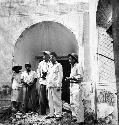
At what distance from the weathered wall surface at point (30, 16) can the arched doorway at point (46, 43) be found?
553 millimetres

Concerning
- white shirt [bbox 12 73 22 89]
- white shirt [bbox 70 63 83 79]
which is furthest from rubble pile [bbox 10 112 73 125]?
white shirt [bbox 70 63 83 79]

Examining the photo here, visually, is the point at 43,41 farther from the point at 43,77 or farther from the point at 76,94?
the point at 76,94

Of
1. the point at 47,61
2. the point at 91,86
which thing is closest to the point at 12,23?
the point at 47,61

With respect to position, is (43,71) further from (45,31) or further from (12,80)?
(45,31)

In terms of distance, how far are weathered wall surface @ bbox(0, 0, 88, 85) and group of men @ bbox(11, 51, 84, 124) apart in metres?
1.08

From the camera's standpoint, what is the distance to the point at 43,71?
7.21 meters

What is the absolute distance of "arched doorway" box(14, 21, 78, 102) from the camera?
9266mm

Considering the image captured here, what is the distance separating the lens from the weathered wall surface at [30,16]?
819cm

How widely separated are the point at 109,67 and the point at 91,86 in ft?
2.75

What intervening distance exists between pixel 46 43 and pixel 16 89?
12.1 ft

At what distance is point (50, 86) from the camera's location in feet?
21.7

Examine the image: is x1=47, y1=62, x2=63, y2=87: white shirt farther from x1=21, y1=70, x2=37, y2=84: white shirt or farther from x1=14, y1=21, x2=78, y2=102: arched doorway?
x1=14, y1=21, x2=78, y2=102: arched doorway

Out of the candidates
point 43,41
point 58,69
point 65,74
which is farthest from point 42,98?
point 43,41

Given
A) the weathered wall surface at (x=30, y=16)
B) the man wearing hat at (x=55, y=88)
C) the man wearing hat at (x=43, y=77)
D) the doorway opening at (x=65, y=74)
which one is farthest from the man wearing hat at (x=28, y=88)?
the doorway opening at (x=65, y=74)
